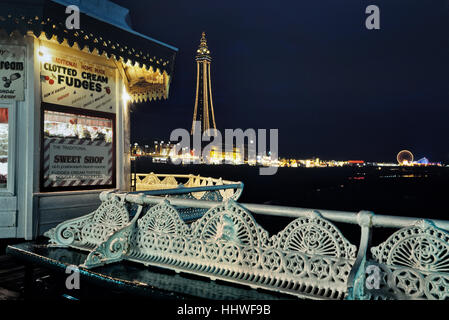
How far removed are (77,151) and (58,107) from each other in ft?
3.25

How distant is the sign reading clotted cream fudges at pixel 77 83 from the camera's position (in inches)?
266

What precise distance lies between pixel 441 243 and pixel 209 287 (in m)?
2.49

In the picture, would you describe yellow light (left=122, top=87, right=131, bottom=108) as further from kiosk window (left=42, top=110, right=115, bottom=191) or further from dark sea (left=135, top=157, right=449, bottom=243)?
dark sea (left=135, top=157, right=449, bottom=243)

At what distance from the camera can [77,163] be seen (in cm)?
726

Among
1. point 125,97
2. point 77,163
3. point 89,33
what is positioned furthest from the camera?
point 125,97

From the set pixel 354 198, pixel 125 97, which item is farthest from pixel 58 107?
pixel 354 198

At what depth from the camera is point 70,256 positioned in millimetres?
5207

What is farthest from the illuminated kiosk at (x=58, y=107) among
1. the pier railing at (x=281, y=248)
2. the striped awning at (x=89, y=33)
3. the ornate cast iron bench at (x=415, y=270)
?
the ornate cast iron bench at (x=415, y=270)

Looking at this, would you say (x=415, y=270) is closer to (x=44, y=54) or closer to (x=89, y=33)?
(x=89, y=33)

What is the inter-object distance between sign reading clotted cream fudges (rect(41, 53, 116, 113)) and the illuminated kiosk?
0.8 inches

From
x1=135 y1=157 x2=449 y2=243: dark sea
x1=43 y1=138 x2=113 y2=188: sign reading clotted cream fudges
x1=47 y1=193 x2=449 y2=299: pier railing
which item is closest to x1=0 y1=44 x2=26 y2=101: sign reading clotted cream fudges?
x1=43 y1=138 x2=113 y2=188: sign reading clotted cream fudges

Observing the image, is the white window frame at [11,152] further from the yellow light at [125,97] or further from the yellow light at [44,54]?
the yellow light at [125,97]
